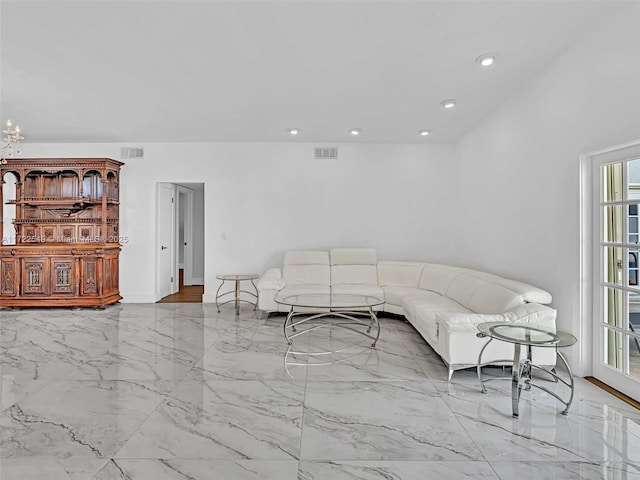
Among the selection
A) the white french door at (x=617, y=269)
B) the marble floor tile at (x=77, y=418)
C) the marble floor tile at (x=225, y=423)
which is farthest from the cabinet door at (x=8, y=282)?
the white french door at (x=617, y=269)

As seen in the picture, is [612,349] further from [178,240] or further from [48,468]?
[178,240]

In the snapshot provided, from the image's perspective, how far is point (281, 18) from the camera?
2689mm

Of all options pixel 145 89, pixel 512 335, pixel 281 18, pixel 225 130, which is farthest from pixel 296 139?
pixel 512 335

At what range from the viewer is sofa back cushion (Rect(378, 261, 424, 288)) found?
5.59m

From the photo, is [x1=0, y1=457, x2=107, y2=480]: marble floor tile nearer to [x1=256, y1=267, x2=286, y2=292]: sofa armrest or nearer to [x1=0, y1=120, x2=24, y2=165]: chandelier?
[x1=0, y1=120, x2=24, y2=165]: chandelier

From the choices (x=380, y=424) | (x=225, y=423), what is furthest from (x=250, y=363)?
(x=380, y=424)

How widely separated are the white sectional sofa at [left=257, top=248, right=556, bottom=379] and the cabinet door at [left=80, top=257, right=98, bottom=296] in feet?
8.56

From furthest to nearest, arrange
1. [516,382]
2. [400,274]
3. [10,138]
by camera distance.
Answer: [400,274]
[10,138]
[516,382]

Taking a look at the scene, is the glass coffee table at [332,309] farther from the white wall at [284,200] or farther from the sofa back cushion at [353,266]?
the white wall at [284,200]

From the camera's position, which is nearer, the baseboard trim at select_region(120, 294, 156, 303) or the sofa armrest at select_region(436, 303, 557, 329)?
the sofa armrest at select_region(436, 303, 557, 329)

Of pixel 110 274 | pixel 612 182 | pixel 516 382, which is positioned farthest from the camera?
pixel 110 274

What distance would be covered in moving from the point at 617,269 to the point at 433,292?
7.83 ft

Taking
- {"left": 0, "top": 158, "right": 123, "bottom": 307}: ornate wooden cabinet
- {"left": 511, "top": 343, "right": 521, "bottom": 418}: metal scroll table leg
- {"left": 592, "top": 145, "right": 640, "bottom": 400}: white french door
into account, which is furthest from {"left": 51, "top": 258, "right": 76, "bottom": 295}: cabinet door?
{"left": 592, "top": 145, "right": 640, "bottom": 400}: white french door

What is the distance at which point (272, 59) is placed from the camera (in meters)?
3.31
